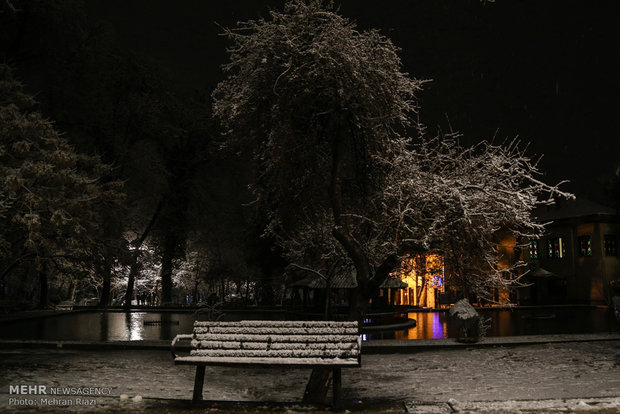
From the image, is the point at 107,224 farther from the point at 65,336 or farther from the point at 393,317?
the point at 393,317

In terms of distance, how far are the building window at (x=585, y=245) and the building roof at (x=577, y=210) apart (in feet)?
6.94

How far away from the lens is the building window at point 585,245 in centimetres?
4728

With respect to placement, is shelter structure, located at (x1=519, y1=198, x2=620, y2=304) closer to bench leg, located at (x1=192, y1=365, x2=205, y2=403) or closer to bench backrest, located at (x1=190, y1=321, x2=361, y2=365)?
bench backrest, located at (x1=190, y1=321, x2=361, y2=365)

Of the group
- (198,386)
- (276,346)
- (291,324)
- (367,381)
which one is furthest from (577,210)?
(198,386)

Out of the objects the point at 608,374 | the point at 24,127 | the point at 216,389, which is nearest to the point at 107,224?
the point at 24,127

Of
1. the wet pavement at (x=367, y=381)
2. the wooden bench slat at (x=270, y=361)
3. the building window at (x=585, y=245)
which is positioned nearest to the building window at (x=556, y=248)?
the building window at (x=585, y=245)

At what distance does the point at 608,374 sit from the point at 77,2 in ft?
86.9

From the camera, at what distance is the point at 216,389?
9977 mm

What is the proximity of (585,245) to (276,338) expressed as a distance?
4658cm

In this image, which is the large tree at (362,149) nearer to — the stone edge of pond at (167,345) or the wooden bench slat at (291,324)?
the wooden bench slat at (291,324)

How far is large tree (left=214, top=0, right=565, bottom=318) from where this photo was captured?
28.1ft

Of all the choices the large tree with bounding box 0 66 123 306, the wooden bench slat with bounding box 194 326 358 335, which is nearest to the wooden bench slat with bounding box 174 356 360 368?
the wooden bench slat with bounding box 194 326 358 335

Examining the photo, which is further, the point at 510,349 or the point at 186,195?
the point at 186,195

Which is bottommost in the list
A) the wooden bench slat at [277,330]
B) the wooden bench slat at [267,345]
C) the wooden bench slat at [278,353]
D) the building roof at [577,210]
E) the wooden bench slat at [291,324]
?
the wooden bench slat at [278,353]
